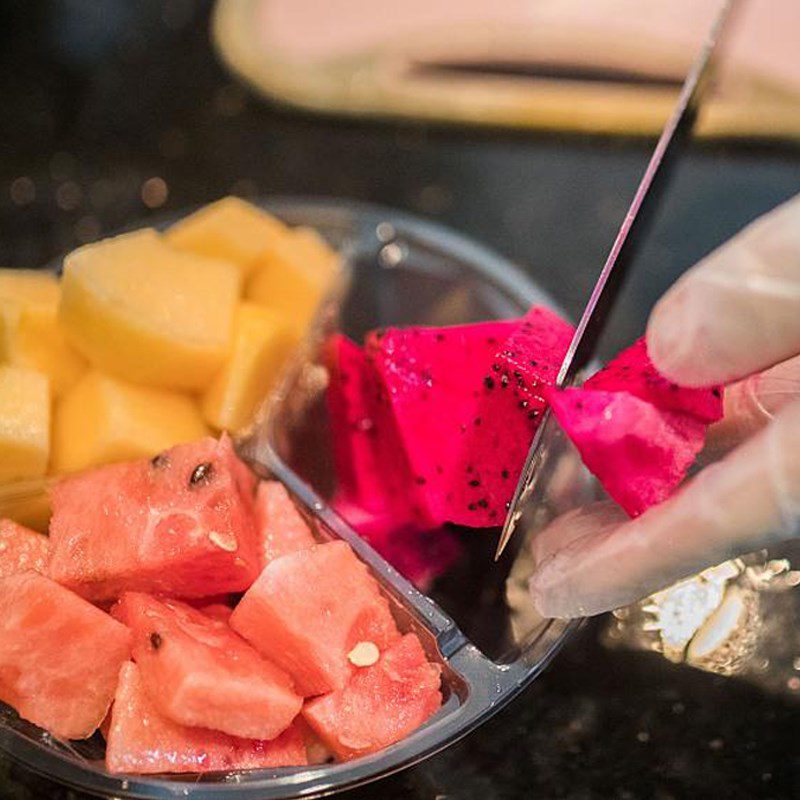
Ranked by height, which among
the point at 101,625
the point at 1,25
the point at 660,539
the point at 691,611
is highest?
the point at 1,25

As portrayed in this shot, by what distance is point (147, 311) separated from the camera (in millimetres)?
1252

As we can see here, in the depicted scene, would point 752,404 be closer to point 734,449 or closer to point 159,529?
point 734,449

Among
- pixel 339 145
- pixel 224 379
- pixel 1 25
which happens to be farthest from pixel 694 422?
pixel 1 25

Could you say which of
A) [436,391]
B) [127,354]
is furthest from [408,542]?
[127,354]

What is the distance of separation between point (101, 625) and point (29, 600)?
8cm

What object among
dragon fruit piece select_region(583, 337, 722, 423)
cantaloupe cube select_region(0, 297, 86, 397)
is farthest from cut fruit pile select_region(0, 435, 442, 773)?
dragon fruit piece select_region(583, 337, 722, 423)

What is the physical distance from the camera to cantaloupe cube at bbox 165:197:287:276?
1432 millimetres

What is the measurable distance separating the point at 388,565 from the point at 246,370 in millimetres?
339

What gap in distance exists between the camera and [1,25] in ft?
7.13

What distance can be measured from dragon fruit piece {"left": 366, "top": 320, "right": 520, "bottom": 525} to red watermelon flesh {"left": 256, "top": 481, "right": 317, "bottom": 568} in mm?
152

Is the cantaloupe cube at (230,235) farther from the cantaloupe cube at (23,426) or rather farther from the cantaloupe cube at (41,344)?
the cantaloupe cube at (23,426)

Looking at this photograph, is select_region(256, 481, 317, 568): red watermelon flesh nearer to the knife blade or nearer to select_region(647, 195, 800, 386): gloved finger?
the knife blade

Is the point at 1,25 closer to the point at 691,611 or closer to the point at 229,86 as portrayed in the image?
the point at 229,86

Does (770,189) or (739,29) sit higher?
(739,29)
